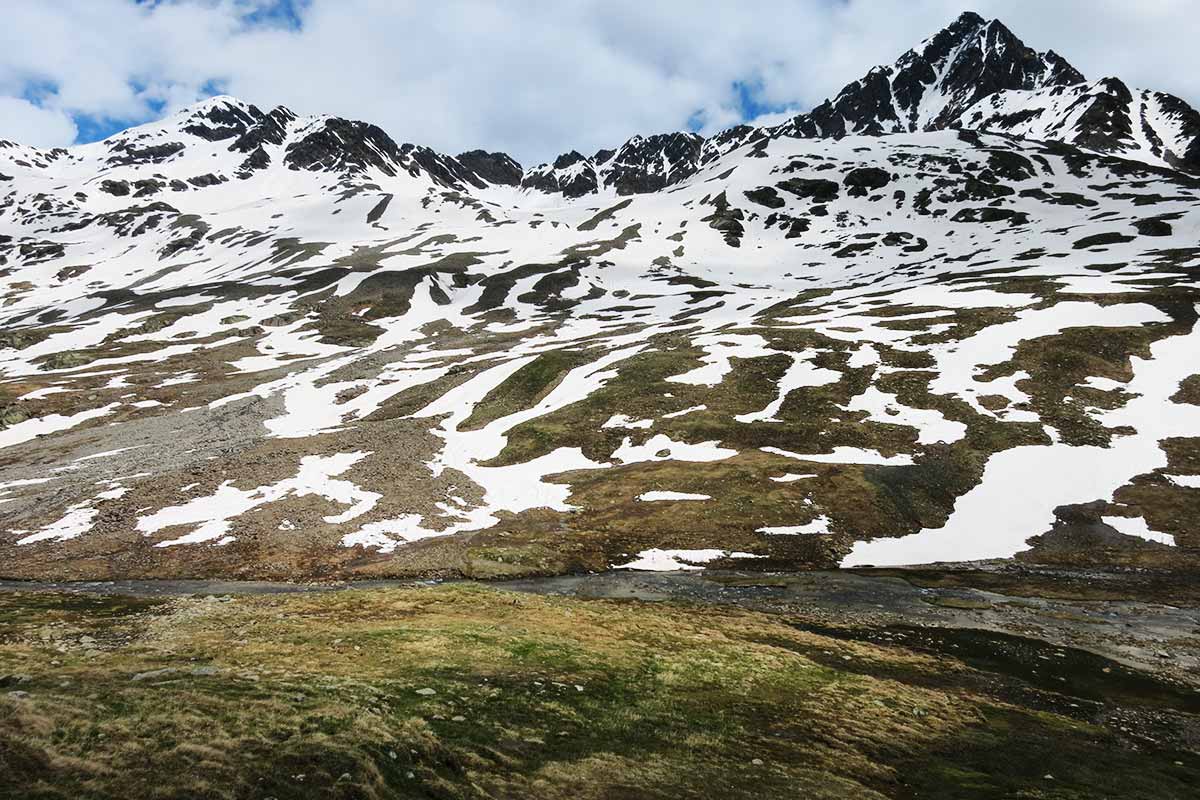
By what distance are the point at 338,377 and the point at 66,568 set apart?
52.7 metres

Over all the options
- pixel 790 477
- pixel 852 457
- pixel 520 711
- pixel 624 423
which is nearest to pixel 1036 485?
pixel 852 457

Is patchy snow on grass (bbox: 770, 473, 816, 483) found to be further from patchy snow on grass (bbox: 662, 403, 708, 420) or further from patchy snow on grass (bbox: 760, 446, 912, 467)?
Answer: patchy snow on grass (bbox: 662, 403, 708, 420)

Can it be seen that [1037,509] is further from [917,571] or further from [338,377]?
[338,377]

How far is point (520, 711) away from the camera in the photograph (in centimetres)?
1455

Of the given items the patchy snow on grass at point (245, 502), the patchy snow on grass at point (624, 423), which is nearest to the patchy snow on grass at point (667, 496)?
the patchy snow on grass at point (624, 423)

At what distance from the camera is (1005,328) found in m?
68.4

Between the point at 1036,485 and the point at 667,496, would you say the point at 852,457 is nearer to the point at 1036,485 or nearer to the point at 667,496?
the point at 1036,485

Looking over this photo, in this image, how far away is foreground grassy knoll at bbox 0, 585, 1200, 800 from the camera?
32.0 ft

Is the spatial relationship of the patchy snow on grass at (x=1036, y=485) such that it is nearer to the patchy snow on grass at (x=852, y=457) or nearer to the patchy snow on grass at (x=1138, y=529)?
the patchy snow on grass at (x=1138, y=529)

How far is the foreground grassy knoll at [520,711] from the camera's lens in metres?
9.76

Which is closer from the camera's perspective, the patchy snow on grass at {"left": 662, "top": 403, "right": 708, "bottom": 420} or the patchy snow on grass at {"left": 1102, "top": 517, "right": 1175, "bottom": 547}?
the patchy snow on grass at {"left": 1102, "top": 517, "right": 1175, "bottom": 547}

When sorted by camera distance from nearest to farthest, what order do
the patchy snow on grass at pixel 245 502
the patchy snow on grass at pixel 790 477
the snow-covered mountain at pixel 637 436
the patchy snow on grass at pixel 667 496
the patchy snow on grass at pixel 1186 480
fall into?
the snow-covered mountain at pixel 637 436 → the patchy snow on grass at pixel 245 502 → the patchy snow on grass at pixel 1186 480 → the patchy snow on grass at pixel 667 496 → the patchy snow on grass at pixel 790 477

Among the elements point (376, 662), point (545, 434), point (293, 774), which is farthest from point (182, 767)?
point (545, 434)

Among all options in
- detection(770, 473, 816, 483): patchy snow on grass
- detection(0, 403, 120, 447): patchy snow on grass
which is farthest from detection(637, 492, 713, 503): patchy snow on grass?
detection(0, 403, 120, 447): patchy snow on grass
